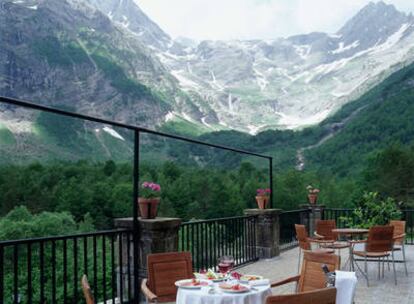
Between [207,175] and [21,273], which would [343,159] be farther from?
[21,273]

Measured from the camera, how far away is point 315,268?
3443 millimetres

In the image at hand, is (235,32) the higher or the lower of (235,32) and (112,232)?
the higher

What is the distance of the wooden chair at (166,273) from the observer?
3535mm

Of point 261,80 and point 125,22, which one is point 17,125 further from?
point 125,22

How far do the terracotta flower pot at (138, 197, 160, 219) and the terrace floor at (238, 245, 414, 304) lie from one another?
6.07 feet

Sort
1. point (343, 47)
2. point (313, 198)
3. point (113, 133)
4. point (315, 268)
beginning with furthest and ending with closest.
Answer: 1. point (343, 47)
2. point (113, 133)
3. point (313, 198)
4. point (315, 268)

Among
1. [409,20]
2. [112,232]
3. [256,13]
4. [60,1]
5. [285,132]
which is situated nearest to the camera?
[112,232]

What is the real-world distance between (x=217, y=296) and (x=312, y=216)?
26.9 feet

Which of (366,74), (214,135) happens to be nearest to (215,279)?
(214,135)

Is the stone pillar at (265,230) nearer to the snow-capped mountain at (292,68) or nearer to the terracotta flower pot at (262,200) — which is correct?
the terracotta flower pot at (262,200)

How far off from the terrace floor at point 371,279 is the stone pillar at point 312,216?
5.89 feet

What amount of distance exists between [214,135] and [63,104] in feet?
120

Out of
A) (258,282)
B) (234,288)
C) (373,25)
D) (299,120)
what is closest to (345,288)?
(258,282)

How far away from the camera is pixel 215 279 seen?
3158 millimetres
